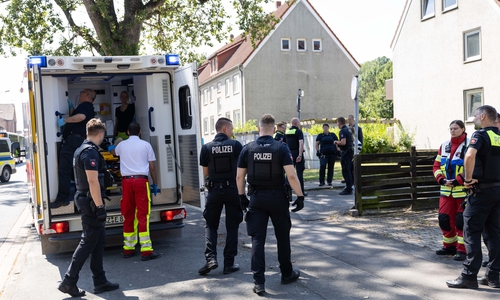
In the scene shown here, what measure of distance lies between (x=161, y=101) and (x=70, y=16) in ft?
39.2

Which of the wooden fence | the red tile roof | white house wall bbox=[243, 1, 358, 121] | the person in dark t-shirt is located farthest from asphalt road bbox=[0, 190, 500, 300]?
white house wall bbox=[243, 1, 358, 121]

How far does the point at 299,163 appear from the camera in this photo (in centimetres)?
1199

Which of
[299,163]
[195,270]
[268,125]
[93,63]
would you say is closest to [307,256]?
[195,270]

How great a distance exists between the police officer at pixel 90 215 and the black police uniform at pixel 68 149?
5.82 ft

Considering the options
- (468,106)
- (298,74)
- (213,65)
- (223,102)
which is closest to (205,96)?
(213,65)

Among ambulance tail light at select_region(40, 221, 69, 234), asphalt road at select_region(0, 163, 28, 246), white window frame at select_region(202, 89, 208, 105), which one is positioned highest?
white window frame at select_region(202, 89, 208, 105)

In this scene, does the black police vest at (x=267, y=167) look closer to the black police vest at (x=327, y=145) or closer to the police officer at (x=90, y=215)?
the police officer at (x=90, y=215)

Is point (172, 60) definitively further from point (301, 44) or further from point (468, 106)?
point (301, 44)

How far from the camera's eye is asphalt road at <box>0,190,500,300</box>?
555 centimetres

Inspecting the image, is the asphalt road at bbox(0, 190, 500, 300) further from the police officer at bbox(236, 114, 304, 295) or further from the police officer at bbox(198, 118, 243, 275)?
the police officer at bbox(236, 114, 304, 295)

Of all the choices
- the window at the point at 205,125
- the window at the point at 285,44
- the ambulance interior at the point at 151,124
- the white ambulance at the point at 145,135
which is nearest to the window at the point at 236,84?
the window at the point at 285,44

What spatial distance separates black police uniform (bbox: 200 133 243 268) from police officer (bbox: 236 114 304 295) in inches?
27.0

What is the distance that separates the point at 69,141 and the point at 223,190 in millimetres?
2876

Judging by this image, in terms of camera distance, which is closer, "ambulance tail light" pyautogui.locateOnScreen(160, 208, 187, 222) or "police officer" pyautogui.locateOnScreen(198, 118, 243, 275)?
"police officer" pyautogui.locateOnScreen(198, 118, 243, 275)
